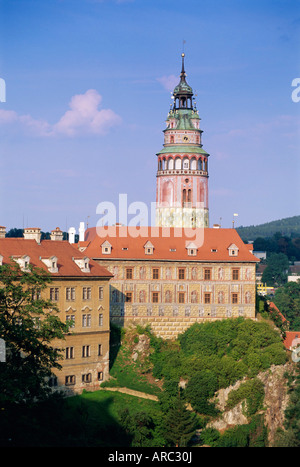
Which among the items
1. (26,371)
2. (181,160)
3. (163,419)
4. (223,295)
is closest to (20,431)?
(26,371)

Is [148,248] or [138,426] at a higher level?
[148,248]

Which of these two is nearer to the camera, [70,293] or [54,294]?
[54,294]

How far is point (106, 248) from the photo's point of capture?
112m

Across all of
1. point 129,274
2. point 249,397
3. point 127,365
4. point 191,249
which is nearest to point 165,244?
point 191,249

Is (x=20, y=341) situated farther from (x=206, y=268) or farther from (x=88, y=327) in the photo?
(x=206, y=268)

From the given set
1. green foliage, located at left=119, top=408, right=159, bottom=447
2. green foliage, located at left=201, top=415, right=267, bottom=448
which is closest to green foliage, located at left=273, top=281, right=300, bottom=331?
green foliage, located at left=201, top=415, right=267, bottom=448

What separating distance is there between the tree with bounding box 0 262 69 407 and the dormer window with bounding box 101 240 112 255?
29.4 m

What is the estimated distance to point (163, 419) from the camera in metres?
94.3

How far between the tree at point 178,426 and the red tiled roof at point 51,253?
14893 millimetres

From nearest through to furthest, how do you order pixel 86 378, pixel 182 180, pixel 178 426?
pixel 178 426, pixel 86 378, pixel 182 180

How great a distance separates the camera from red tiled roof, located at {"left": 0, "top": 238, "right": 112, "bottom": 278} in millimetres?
96875

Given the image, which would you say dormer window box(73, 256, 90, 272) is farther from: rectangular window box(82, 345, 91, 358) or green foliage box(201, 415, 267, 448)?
green foliage box(201, 415, 267, 448)

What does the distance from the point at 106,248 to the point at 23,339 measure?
3451 centimetres

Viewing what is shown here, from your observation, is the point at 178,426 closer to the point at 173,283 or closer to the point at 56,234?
the point at 173,283
